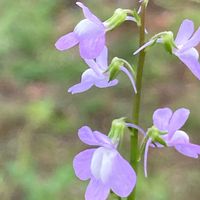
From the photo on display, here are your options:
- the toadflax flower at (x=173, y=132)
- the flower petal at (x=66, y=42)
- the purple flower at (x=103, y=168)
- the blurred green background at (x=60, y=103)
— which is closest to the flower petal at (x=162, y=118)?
the toadflax flower at (x=173, y=132)

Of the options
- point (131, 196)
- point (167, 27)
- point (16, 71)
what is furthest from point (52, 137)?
point (131, 196)

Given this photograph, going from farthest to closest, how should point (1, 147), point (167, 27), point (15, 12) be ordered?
point (167, 27) → point (15, 12) → point (1, 147)

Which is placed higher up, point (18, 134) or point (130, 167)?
point (130, 167)

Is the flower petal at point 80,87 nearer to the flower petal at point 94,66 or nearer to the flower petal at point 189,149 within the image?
the flower petal at point 94,66

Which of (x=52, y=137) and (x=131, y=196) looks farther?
(x=52, y=137)

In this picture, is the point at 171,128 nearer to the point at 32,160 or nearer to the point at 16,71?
the point at 32,160

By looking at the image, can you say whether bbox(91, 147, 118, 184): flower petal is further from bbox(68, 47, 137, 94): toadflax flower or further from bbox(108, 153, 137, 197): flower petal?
bbox(68, 47, 137, 94): toadflax flower

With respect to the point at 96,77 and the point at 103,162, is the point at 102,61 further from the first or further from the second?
the point at 103,162

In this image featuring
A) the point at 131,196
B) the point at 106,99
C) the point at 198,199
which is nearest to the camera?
the point at 131,196
